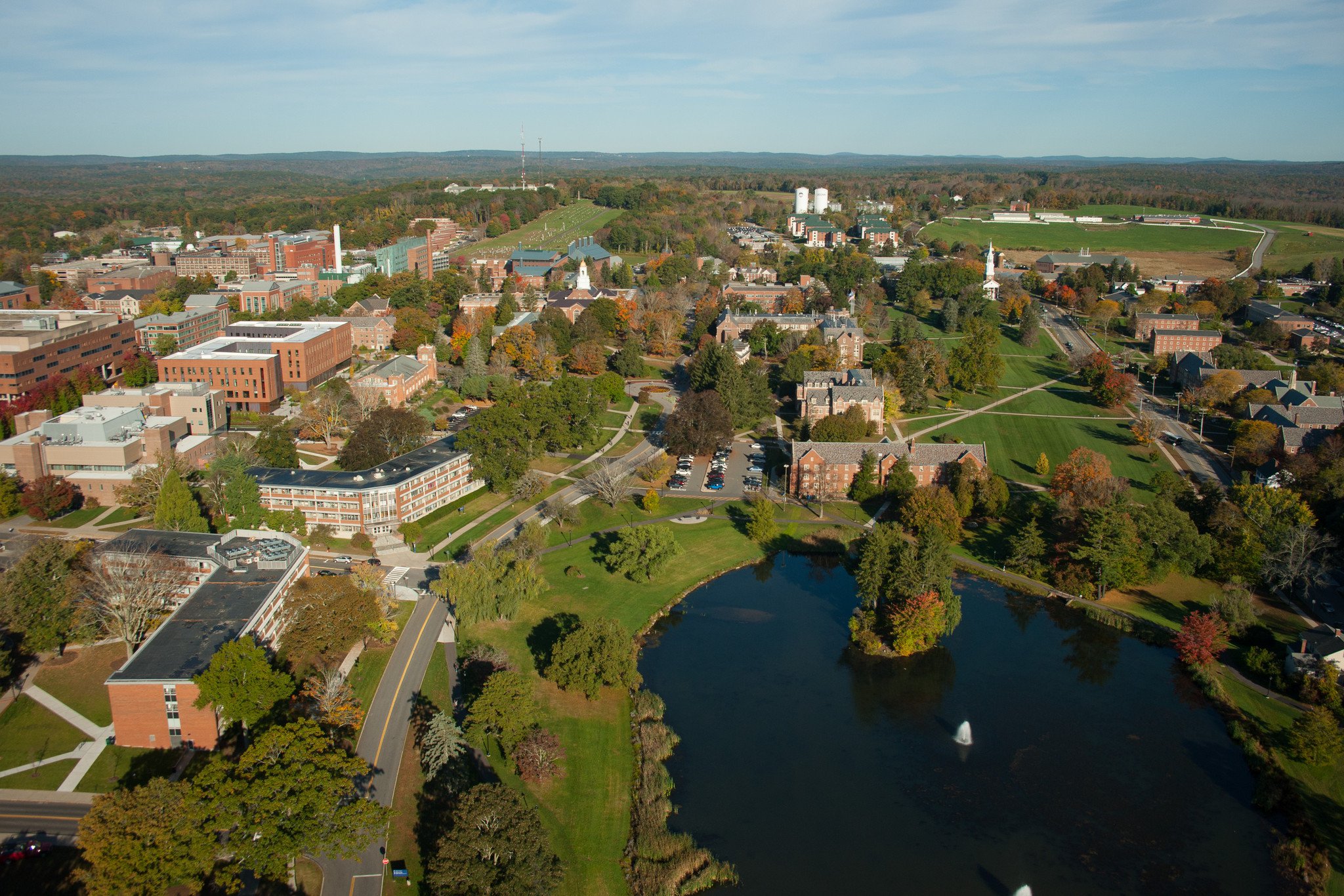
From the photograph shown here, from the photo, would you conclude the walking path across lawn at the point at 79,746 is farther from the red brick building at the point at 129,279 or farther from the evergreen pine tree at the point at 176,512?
the red brick building at the point at 129,279

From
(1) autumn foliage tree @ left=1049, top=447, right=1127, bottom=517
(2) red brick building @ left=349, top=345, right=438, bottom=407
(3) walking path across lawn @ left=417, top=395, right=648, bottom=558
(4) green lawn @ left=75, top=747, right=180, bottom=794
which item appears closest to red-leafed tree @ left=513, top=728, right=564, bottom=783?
(4) green lawn @ left=75, top=747, right=180, bottom=794

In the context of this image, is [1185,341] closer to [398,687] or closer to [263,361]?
[398,687]

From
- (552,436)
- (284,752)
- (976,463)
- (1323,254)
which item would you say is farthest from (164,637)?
(1323,254)

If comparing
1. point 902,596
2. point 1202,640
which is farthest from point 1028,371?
point 902,596

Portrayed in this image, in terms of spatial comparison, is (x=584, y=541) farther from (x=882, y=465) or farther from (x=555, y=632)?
(x=882, y=465)

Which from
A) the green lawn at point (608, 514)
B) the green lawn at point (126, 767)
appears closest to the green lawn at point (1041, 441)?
the green lawn at point (608, 514)

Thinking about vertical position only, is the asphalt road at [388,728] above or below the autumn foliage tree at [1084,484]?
below

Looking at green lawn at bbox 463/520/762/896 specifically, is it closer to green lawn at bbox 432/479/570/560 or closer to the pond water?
the pond water
